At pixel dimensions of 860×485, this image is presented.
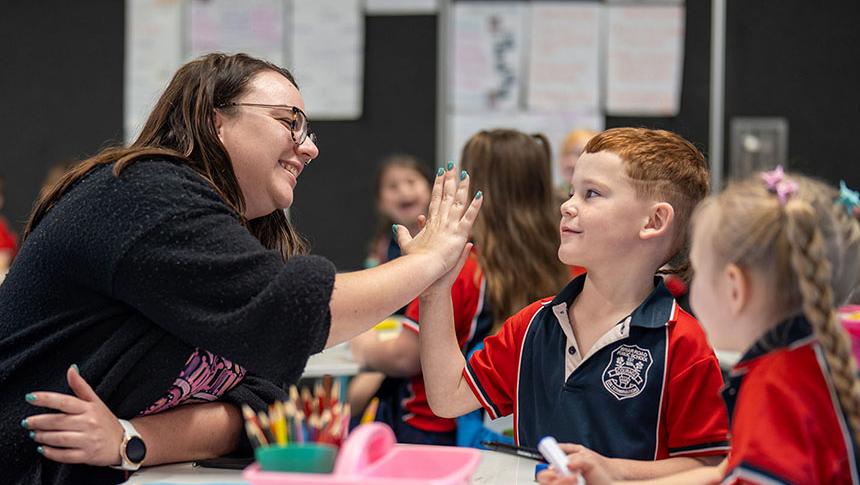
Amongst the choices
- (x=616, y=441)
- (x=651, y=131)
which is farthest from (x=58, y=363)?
(x=651, y=131)

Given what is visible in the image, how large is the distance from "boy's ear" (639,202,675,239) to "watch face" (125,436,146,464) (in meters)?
0.85

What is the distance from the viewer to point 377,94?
466 centimetres

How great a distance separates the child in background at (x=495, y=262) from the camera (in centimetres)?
256

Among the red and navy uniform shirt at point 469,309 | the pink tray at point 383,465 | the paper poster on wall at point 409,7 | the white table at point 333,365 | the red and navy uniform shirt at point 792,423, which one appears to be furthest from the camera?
the paper poster on wall at point 409,7

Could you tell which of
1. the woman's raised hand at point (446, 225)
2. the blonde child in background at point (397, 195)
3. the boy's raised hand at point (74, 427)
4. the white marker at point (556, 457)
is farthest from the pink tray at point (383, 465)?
the blonde child in background at point (397, 195)

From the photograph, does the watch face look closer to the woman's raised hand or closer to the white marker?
the woman's raised hand

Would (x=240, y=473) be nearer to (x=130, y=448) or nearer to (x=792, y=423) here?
(x=130, y=448)

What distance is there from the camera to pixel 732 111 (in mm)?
4562

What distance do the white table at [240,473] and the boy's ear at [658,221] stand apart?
419mm

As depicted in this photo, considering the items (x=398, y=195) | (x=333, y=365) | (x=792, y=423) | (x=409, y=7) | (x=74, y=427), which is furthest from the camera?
(x=409, y=7)

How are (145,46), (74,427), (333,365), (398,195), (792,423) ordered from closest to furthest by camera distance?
(792,423), (74,427), (333,365), (398,195), (145,46)

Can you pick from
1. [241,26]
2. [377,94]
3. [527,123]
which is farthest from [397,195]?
[241,26]

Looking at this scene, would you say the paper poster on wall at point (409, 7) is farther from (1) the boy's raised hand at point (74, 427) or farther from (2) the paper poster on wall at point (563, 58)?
(1) the boy's raised hand at point (74, 427)

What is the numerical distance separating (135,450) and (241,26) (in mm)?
3690
